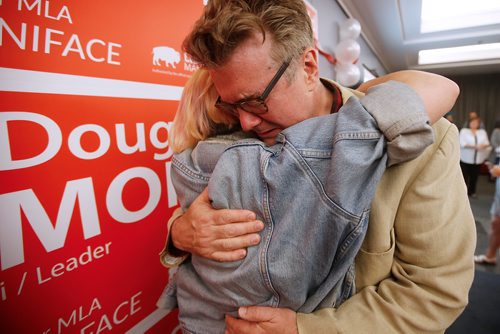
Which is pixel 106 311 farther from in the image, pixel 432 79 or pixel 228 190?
pixel 432 79

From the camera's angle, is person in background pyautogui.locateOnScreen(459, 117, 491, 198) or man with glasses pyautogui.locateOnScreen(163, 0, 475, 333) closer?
man with glasses pyautogui.locateOnScreen(163, 0, 475, 333)

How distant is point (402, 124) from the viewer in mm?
500

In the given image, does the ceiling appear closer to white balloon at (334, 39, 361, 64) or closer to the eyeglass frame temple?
white balloon at (334, 39, 361, 64)

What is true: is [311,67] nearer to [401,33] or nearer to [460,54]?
[401,33]

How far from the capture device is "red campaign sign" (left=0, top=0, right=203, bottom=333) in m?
0.77

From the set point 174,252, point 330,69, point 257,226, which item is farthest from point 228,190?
point 330,69

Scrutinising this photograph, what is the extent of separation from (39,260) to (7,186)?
0.81 feet

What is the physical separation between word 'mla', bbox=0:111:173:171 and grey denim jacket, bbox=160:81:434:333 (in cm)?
57

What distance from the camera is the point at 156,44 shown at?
1.15 metres

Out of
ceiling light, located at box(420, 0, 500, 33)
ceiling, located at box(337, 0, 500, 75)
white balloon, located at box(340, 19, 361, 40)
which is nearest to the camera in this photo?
white balloon, located at box(340, 19, 361, 40)

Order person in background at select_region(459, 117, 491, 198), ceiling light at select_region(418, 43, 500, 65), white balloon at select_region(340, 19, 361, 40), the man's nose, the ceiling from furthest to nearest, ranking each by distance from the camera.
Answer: ceiling light at select_region(418, 43, 500, 65), person in background at select_region(459, 117, 491, 198), the ceiling, white balloon at select_region(340, 19, 361, 40), the man's nose

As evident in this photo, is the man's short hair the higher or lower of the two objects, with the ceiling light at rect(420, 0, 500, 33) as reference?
lower

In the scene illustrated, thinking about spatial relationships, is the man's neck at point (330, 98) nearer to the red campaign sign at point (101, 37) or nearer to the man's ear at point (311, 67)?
the man's ear at point (311, 67)

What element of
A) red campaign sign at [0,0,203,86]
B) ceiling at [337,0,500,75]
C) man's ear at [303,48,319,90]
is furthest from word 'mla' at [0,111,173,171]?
ceiling at [337,0,500,75]
